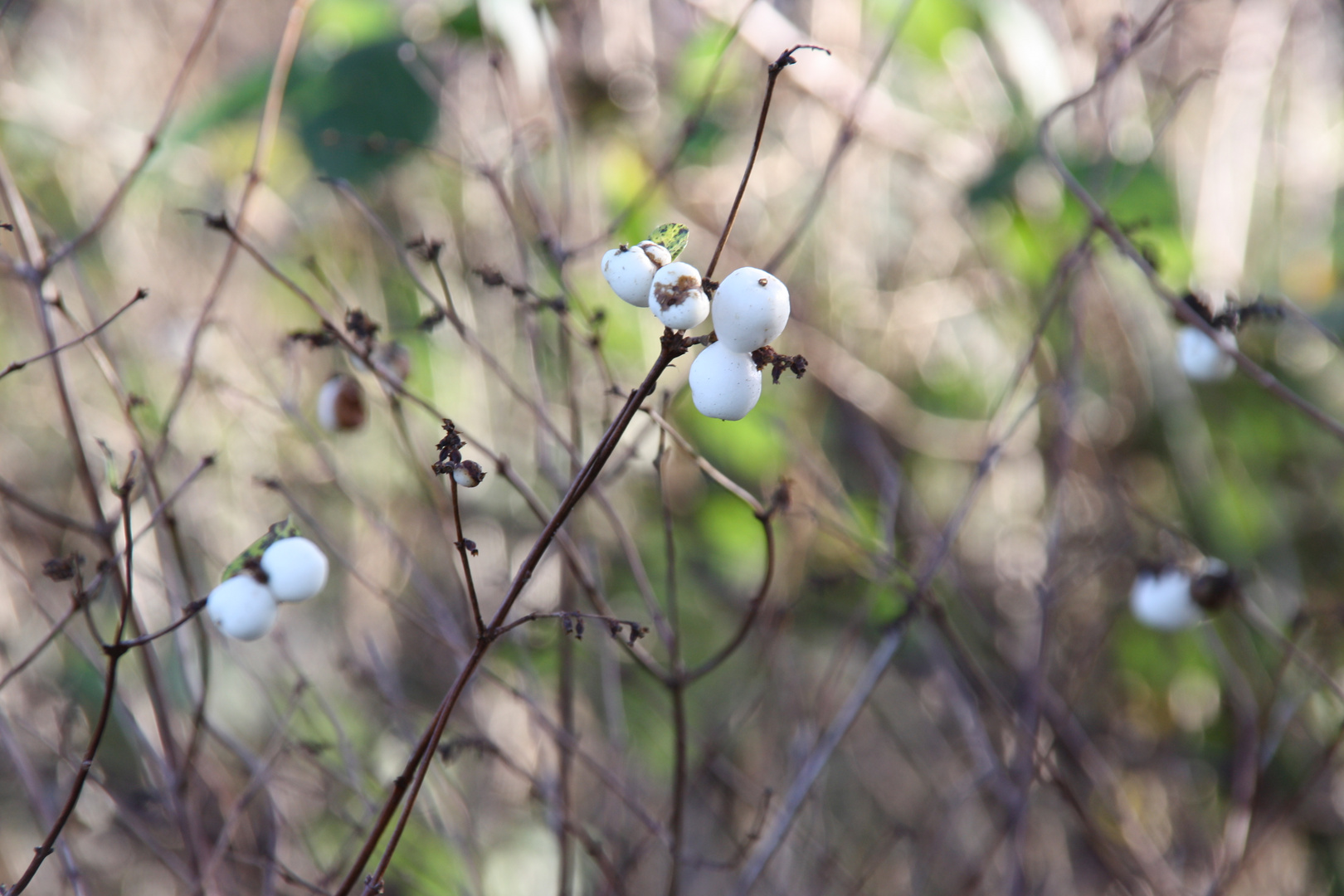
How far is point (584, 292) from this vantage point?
185cm

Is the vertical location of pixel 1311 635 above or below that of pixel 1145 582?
above

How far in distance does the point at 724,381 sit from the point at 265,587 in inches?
17.0

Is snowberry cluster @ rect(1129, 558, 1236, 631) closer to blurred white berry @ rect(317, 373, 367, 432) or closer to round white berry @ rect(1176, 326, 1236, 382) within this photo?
round white berry @ rect(1176, 326, 1236, 382)

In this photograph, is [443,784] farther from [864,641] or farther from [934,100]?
[934,100]

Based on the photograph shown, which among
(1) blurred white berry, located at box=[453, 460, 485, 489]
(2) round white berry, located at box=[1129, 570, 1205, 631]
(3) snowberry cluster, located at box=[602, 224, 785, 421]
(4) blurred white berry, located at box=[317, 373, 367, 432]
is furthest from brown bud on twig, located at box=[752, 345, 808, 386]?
(2) round white berry, located at box=[1129, 570, 1205, 631]

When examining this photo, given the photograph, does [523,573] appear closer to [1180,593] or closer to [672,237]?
[672,237]

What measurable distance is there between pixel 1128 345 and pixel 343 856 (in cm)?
166

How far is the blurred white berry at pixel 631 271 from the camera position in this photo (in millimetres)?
610

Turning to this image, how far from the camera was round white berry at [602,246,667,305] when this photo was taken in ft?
2.00

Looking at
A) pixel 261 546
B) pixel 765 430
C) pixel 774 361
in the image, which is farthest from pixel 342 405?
pixel 765 430

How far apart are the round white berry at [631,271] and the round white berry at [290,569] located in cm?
36

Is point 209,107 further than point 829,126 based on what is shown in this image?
No

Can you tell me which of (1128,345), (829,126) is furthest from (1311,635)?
(829,126)

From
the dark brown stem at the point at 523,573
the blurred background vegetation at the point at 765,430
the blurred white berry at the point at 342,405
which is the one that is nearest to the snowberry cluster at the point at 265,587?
the dark brown stem at the point at 523,573
